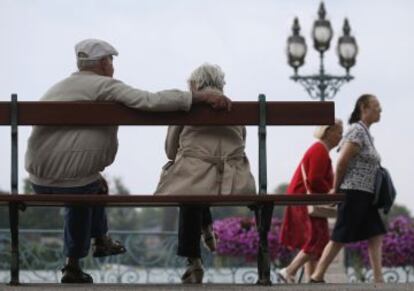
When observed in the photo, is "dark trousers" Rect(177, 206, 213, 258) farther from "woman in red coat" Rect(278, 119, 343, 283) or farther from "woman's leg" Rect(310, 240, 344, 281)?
"woman in red coat" Rect(278, 119, 343, 283)

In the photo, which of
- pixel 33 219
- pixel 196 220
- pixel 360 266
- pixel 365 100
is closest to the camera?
pixel 196 220

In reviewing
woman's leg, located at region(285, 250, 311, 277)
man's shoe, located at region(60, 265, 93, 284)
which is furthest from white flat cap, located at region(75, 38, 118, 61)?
woman's leg, located at region(285, 250, 311, 277)

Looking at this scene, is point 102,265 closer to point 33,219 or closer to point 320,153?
point 320,153

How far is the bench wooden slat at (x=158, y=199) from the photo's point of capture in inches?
370

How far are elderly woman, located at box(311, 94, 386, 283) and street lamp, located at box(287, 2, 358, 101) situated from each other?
558 inches

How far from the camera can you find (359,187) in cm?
1315

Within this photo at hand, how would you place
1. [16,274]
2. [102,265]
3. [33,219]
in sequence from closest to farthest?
[16,274] < [102,265] < [33,219]

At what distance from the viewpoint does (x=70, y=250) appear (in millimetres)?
9992

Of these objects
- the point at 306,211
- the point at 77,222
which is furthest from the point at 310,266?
the point at 77,222

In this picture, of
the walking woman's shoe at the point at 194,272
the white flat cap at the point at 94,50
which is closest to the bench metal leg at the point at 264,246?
the walking woman's shoe at the point at 194,272

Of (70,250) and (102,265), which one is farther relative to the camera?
(102,265)

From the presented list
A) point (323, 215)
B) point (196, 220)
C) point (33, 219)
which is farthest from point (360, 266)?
point (33, 219)

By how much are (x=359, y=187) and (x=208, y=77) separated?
3109 millimetres

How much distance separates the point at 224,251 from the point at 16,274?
13977 millimetres
